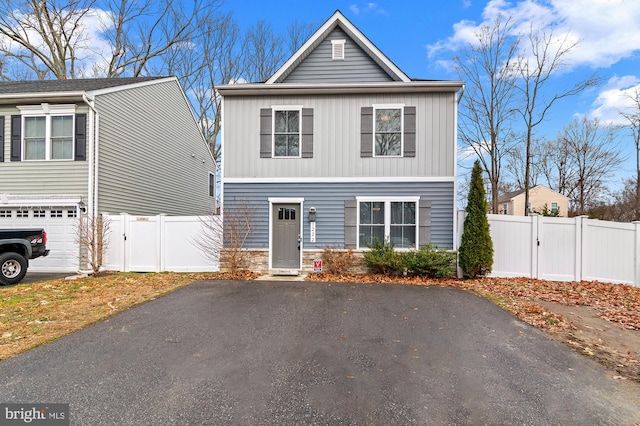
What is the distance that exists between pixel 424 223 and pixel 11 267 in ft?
36.9

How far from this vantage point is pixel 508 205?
1438 inches

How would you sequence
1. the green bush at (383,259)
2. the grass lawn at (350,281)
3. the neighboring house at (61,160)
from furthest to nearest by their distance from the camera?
the neighboring house at (61,160), the green bush at (383,259), the grass lawn at (350,281)

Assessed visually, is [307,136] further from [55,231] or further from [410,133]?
[55,231]

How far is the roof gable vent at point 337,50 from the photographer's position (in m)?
10.1

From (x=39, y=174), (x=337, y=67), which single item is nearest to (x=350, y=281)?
(x=337, y=67)

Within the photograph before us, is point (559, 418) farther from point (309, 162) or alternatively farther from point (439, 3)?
Answer: point (439, 3)

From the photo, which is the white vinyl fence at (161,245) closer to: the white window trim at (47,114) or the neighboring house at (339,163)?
the neighboring house at (339,163)

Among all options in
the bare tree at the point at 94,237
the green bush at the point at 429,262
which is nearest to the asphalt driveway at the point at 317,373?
the green bush at the point at 429,262

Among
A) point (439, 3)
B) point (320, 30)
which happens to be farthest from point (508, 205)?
point (320, 30)

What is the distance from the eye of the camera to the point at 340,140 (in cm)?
956

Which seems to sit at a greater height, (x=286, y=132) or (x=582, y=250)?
(x=286, y=132)

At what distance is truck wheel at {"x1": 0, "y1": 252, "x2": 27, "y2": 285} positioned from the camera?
25.6 feet

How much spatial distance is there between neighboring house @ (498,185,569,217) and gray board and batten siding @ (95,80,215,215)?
2736cm

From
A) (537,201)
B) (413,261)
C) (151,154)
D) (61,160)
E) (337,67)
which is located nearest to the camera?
(413,261)
